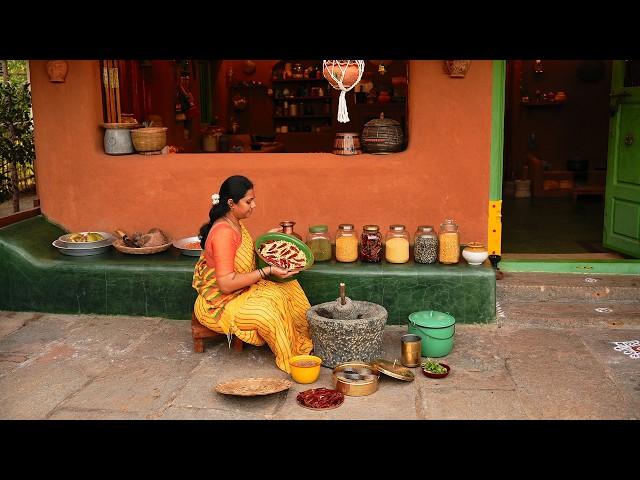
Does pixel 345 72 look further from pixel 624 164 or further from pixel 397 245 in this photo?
pixel 624 164

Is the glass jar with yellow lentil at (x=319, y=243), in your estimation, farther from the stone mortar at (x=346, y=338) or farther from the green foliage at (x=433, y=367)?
the green foliage at (x=433, y=367)

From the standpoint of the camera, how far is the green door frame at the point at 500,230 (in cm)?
574

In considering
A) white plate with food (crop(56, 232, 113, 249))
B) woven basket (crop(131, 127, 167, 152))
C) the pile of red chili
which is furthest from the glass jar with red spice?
white plate with food (crop(56, 232, 113, 249))

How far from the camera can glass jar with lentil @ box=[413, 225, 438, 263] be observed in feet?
17.9

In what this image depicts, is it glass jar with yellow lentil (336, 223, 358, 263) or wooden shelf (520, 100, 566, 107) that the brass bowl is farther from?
wooden shelf (520, 100, 566, 107)

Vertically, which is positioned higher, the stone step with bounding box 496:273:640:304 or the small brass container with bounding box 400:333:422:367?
the stone step with bounding box 496:273:640:304

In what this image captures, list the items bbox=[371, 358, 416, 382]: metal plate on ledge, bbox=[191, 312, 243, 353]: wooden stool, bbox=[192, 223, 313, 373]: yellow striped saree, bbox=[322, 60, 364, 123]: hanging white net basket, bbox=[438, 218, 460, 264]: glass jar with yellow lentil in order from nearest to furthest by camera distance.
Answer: bbox=[371, 358, 416, 382]: metal plate on ledge, bbox=[192, 223, 313, 373]: yellow striped saree, bbox=[191, 312, 243, 353]: wooden stool, bbox=[322, 60, 364, 123]: hanging white net basket, bbox=[438, 218, 460, 264]: glass jar with yellow lentil

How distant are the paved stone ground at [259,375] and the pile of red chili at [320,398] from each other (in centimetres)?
5

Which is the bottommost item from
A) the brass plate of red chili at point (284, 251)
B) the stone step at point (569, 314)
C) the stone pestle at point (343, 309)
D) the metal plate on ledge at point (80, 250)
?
the stone step at point (569, 314)

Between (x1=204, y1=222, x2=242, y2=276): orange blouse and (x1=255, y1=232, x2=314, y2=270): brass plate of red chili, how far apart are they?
0.81 ft

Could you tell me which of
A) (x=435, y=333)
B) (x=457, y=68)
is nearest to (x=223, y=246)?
(x=435, y=333)

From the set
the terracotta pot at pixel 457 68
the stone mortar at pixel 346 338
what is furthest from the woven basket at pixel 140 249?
the terracotta pot at pixel 457 68

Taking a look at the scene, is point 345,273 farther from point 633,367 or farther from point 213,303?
point 633,367
